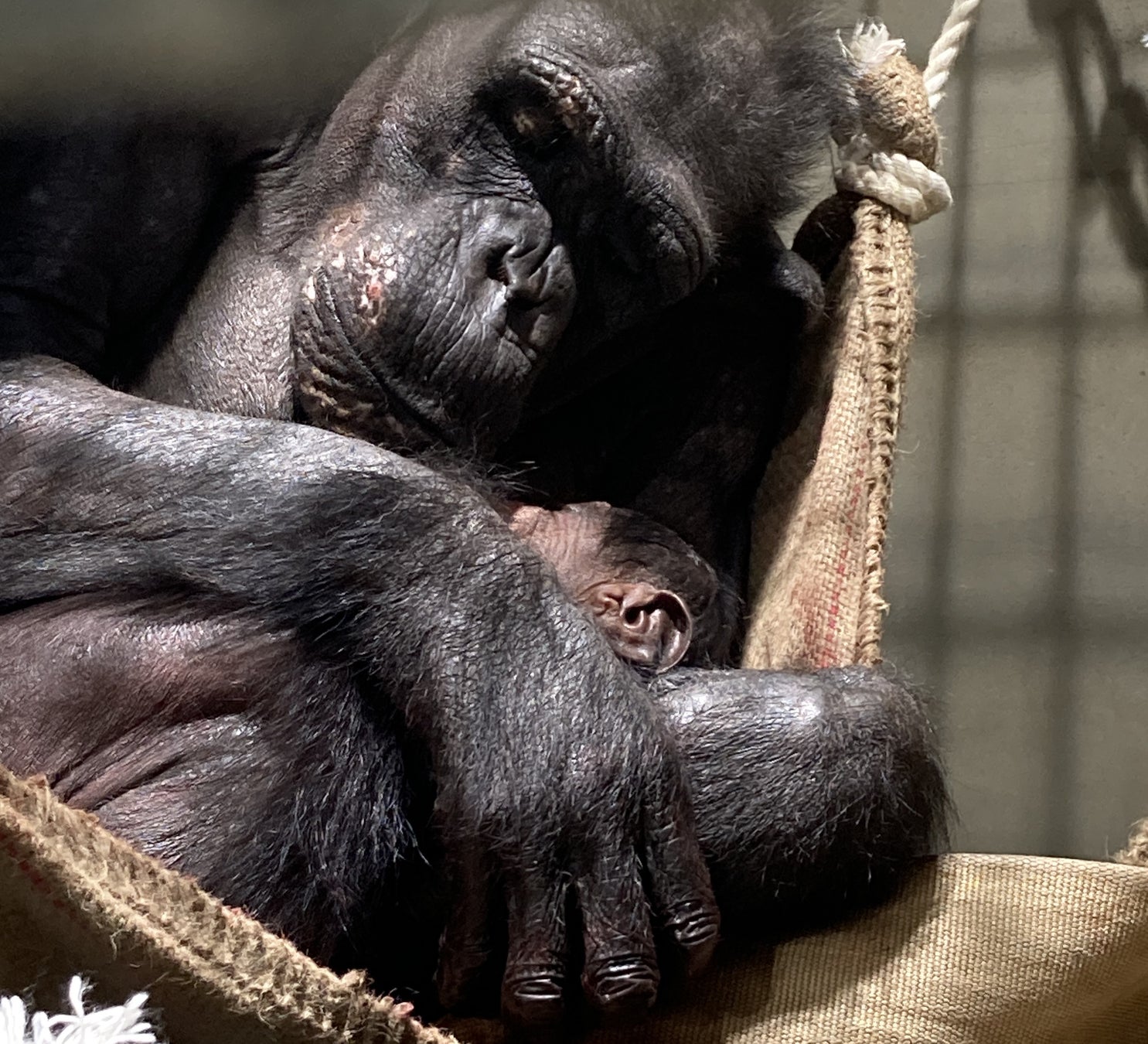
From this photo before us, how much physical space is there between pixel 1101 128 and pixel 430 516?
5.74ft

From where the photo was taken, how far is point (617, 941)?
3.01 feet

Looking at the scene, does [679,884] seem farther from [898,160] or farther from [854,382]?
[898,160]

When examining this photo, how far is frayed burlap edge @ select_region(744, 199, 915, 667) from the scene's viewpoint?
1.33 meters

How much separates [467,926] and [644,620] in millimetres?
402

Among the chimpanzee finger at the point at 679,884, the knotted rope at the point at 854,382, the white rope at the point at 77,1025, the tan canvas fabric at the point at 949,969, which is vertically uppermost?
the knotted rope at the point at 854,382

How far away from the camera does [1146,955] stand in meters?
1.08

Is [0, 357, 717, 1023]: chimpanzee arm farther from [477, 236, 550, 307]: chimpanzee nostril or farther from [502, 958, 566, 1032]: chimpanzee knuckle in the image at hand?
[477, 236, 550, 307]: chimpanzee nostril

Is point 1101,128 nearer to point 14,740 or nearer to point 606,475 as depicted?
point 606,475

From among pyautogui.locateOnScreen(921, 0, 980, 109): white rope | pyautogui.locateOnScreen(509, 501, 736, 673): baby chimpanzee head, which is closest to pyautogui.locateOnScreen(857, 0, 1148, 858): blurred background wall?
pyautogui.locateOnScreen(921, 0, 980, 109): white rope

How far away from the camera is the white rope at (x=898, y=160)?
1.54m

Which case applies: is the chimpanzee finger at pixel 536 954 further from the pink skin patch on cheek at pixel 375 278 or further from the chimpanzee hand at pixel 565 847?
the pink skin patch on cheek at pixel 375 278

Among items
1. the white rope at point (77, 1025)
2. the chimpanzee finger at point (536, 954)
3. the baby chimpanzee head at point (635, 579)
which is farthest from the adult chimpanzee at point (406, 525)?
→ the white rope at point (77, 1025)

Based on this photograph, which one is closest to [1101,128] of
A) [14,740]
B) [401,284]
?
[401,284]

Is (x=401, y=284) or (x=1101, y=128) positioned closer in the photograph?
(x=401, y=284)
